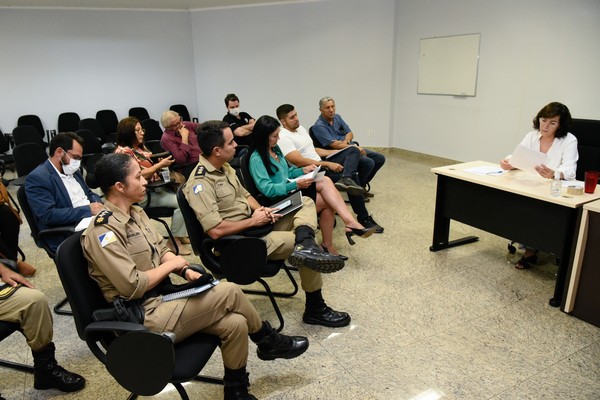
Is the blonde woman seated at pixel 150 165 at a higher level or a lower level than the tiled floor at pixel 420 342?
higher

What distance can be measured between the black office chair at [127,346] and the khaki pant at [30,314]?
1.63 ft

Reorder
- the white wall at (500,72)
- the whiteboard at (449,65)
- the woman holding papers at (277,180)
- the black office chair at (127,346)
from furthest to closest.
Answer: the whiteboard at (449,65) → the white wall at (500,72) → the woman holding papers at (277,180) → the black office chair at (127,346)

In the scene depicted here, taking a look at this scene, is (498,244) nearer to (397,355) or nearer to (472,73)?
(397,355)

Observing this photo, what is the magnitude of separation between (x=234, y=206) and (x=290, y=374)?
1.00 m

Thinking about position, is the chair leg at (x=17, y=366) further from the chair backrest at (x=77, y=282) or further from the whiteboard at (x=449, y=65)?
the whiteboard at (x=449, y=65)

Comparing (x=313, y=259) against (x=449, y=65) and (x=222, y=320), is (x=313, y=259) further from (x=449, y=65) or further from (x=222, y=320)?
(x=449, y=65)

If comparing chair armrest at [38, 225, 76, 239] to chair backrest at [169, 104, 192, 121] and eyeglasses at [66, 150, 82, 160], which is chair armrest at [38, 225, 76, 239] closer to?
eyeglasses at [66, 150, 82, 160]

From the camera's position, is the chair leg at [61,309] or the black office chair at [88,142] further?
the black office chair at [88,142]

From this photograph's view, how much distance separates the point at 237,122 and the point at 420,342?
3.73 meters

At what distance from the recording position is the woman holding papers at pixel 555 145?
3.01m

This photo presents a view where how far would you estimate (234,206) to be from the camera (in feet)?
8.23

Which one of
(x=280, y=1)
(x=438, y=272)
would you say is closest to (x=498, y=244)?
(x=438, y=272)

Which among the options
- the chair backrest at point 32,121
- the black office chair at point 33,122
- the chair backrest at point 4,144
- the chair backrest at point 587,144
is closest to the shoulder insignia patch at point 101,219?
the chair backrest at point 587,144

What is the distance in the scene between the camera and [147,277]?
65.7 inches
